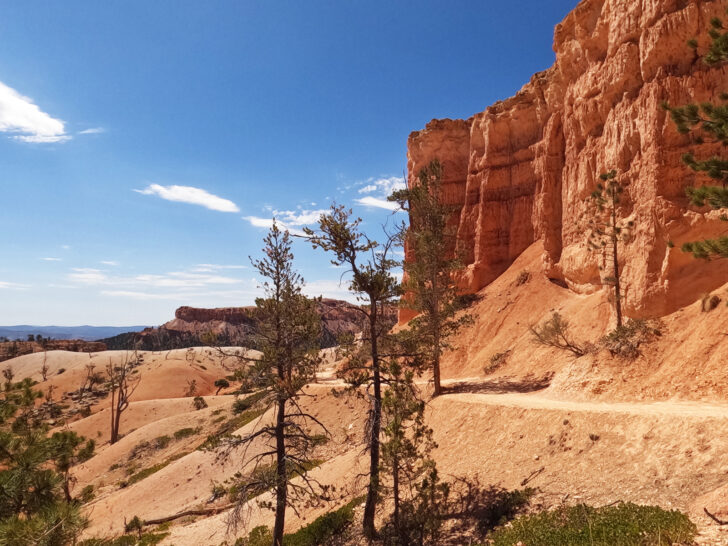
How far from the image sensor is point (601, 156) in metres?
31.8

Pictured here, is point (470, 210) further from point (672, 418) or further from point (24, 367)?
point (24, 367)

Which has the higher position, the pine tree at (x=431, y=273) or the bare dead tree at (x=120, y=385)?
the pine tree at (x=431, y=273)

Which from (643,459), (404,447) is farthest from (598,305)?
(404,447)

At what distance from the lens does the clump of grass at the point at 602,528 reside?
26.1 ft

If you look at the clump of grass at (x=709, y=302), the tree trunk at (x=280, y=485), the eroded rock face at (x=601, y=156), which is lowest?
the tree trunk at (x=280, y=485)

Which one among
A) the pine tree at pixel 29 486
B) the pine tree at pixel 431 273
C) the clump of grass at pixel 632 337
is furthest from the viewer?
the pine tree at pixel 431 273

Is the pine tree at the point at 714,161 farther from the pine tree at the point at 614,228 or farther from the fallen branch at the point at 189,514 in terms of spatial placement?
the fallen branch at the point at 189,514

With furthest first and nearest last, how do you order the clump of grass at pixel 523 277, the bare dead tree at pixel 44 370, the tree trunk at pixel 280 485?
the bare dead tree at pixel 44 370 → the clump of grass at pixel 523 277 → the tree trunk at pixel 280 485

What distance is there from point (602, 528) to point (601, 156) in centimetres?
3020

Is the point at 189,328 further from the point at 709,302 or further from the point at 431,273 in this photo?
the point at 709,302

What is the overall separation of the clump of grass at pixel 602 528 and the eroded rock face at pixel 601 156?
1082 cm

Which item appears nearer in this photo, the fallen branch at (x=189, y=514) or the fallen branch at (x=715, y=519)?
the fallen branch at (x=715, y=519)

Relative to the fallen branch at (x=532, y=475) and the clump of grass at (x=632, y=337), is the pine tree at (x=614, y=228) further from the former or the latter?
the fallen branch at (x=532, y=475)

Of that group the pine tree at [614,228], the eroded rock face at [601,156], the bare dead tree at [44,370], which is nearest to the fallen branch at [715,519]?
the eroded rock face at [601,156]
